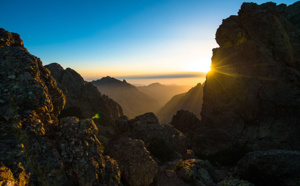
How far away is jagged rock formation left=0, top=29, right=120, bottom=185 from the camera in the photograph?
802cm

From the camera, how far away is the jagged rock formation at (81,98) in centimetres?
5606

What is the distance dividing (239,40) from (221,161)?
112 ft

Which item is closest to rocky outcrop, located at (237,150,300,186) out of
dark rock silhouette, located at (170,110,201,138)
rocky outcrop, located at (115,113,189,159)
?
rocky outcrop, located at (115,113,189,159)

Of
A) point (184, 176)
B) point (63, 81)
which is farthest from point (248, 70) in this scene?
point (63, 81)

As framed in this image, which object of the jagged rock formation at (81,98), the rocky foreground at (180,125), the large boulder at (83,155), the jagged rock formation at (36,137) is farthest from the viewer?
the jagged rock formation at (81,98)

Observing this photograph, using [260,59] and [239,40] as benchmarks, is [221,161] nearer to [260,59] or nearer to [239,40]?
[260,59]

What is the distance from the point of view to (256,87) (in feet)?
128

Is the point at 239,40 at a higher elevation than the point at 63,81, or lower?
higher

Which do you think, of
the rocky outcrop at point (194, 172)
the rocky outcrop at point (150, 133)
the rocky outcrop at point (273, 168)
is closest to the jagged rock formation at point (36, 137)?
the rocky outcrop at point (194, 172)

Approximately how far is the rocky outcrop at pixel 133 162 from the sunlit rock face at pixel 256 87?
88.0 feet

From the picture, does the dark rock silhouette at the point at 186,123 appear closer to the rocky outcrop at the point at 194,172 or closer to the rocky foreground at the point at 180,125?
the rocky foreground at the point at 180,125

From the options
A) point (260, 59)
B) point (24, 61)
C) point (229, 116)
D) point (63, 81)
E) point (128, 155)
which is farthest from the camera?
point (63, 81)

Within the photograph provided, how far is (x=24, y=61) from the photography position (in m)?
10.9

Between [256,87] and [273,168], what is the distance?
87.0 ft
